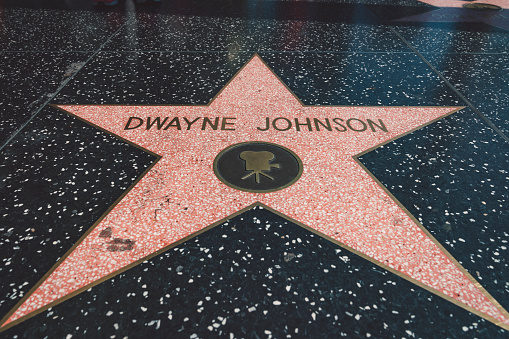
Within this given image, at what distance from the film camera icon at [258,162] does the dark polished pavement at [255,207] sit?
0.17 metres

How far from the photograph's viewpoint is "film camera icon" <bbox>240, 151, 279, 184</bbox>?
142 centimetres

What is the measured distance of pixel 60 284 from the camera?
102cm

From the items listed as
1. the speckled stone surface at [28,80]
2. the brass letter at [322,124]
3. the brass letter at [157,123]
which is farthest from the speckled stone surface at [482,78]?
the speckled stone surface at [28,80]

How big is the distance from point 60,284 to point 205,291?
0.38 meters

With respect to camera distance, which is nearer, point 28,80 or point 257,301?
point 257,301

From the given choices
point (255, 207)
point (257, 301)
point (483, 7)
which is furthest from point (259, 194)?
point (483, 7)

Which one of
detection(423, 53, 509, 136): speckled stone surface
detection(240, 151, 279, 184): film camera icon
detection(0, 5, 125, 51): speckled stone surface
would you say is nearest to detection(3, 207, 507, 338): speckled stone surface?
detection(240, 151, 279, 184): film camera icon

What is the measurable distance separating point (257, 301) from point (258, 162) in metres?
0.61

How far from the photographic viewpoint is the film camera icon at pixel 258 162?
1.42 meters

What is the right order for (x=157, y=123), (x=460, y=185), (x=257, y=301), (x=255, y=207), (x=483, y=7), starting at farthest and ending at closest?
(x=483, y=7) → (x=157, y=123) → (x=460, y=185) → (x=255, y=207) → (x=257, y=301)

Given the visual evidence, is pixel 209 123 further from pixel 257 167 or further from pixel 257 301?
pixel 257 301

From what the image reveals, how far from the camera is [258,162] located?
4.87ft

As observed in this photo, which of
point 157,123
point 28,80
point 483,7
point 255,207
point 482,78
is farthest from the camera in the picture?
point 483,7

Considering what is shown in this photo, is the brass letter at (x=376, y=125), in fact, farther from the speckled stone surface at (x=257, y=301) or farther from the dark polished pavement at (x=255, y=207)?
the speckled stone surface at (x=257, y=301)
